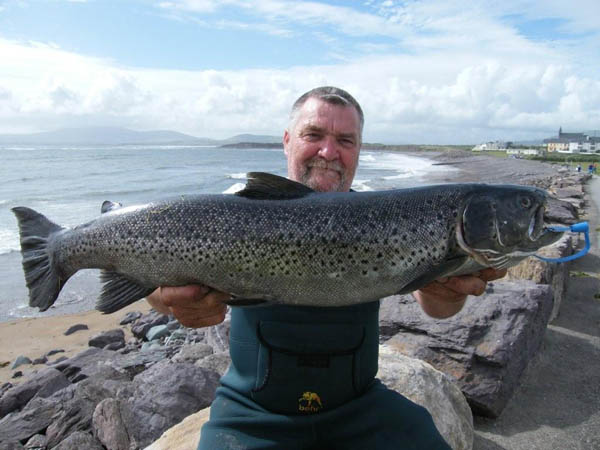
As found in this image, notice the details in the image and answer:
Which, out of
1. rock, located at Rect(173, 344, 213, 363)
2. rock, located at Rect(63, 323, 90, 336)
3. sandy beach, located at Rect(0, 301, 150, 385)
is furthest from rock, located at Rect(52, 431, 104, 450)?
rock, located at Rect(63, 323, 90, 336)

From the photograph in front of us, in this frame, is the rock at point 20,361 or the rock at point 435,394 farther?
the rock at point 20,361

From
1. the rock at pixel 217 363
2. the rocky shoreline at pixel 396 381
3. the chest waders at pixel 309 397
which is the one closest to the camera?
the chest waders at pixel 309 397

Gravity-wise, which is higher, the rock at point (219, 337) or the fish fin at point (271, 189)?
the fish fin at point (271, 189)

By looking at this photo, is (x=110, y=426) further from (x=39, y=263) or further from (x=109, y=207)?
(x=109, y=207)

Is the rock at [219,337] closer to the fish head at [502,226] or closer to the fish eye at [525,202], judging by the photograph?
the fish head at [502,226]

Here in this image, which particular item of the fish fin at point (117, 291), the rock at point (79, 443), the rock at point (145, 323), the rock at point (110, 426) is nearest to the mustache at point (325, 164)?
the fish fin at point (117, 291)

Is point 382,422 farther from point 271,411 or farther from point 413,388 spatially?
point 413,388
